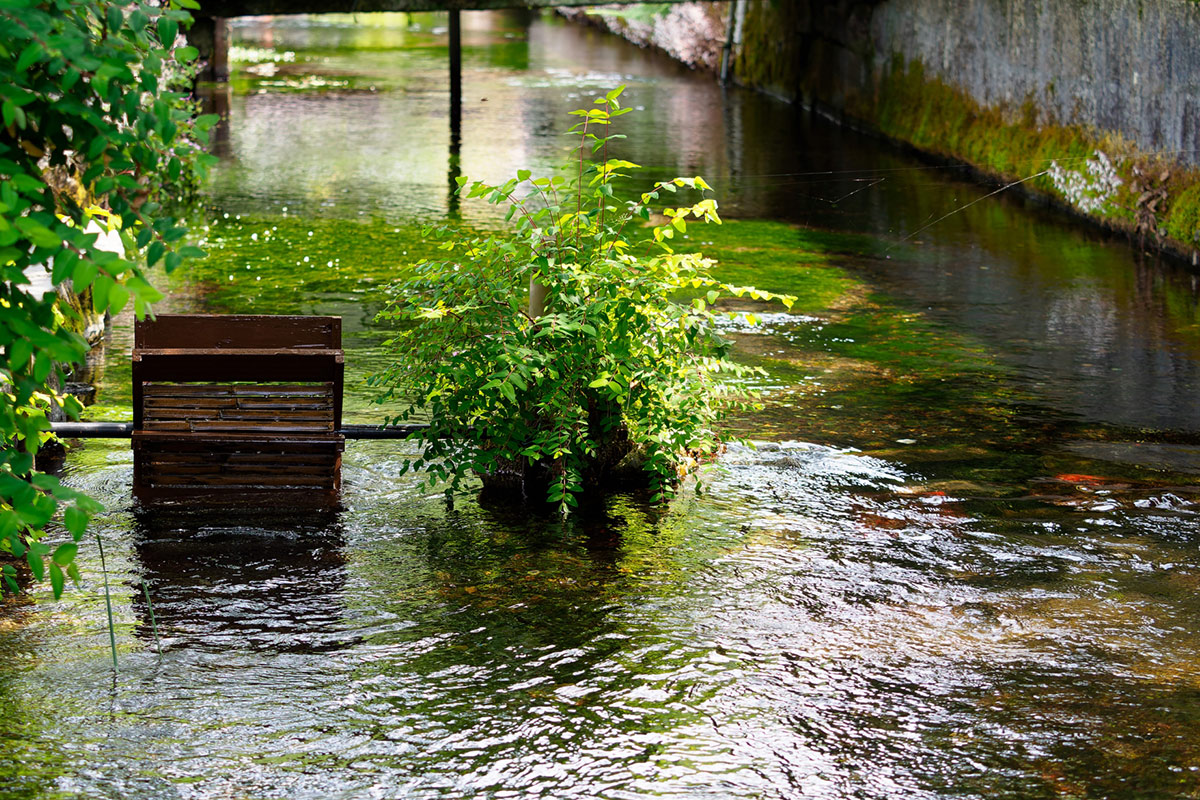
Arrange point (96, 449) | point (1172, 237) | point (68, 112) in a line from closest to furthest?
point (68, 112)
point (96, 449)
point (1172, 237)

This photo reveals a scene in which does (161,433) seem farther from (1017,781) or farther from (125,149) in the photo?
(1017,781)

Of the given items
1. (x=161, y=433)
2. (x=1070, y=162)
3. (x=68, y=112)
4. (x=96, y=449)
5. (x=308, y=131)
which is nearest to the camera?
(x=68, y=112)

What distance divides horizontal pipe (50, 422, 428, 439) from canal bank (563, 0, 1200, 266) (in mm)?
9158

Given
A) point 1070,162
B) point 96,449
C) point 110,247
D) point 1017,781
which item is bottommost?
point 1017,781

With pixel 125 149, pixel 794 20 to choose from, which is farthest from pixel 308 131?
pixel 125 149

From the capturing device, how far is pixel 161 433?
256 inches

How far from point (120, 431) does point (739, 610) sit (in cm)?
327

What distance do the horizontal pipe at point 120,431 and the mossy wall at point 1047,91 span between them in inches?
361

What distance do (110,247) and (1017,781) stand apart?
7.57m

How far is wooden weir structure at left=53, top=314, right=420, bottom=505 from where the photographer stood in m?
6.57

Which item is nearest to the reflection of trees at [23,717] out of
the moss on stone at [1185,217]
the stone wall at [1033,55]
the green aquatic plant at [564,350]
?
the green aquatic plant at [564,350]

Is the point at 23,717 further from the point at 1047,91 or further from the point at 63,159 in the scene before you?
the point at 1047,91

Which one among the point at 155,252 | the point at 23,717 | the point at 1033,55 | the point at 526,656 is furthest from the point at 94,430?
the point at 1033,55

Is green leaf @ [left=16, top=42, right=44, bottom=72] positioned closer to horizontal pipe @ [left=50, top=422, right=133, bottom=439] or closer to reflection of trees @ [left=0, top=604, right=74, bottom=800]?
reflection of trees @ [left=0, top=604, right=74, bottom=800]
